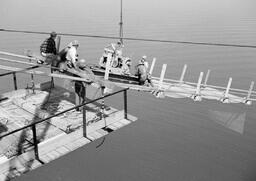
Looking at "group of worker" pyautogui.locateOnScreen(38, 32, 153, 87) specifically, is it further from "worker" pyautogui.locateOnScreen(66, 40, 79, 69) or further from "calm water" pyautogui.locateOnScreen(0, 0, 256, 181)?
"calm water" pyautogui.locateOnScreen(0, 0, 256, 181)

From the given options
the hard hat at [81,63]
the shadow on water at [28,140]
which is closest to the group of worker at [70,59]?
the hard hat at [81,63]

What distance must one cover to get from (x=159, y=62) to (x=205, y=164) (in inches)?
588

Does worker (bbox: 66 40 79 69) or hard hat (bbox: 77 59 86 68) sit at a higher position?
worker (bbox: 66 40 79 69)

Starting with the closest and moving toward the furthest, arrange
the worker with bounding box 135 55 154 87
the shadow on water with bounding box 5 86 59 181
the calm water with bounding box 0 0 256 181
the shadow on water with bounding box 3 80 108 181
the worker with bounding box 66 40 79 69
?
the shadow on water with bounding box 5 86 59 181, the shadow on water with bounding box 3 80 108 181, the worker with bounding box 66 40 79 69, the worker with bounding box 135 55 154 87, the calm water with bounding box 0 0 256 181

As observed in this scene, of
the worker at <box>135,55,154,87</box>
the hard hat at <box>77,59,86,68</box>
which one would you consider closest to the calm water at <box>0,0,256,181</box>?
the worker at <box>135,55,154,87</box>

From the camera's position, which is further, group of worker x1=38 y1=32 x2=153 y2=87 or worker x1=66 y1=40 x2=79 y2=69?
group of worker x1=38 y1=32 x2=153 y2=87

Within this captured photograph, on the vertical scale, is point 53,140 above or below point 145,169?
above

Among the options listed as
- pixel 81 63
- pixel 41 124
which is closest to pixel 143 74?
pixel 81 63

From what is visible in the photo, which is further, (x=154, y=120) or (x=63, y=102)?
(x=154, y=120)

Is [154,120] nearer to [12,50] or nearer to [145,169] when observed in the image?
[145,169]

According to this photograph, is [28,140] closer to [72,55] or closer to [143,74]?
[72,55]

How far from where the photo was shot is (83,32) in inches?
1518

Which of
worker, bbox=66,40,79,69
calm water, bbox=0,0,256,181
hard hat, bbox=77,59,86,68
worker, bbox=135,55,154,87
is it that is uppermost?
worker, bbox=66,40,79,69

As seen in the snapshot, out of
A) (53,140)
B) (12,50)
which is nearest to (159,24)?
(12,50)
